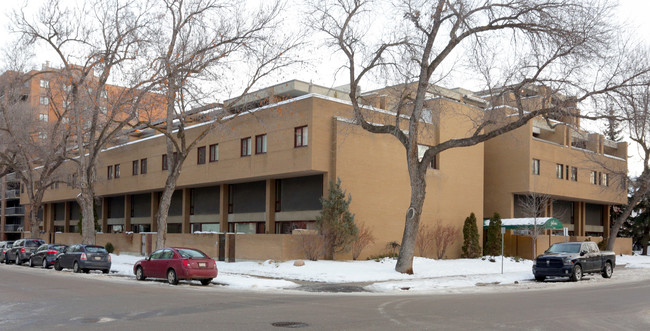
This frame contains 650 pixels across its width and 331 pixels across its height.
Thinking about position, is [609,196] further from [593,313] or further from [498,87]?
[593,313]

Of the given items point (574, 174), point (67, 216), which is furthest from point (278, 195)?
point (67, 216)

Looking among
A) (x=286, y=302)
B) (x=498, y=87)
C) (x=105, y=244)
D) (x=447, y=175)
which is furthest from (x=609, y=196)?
(x=286, y=302)

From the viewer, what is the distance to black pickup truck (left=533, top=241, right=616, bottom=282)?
25422mm

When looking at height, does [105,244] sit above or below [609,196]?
below

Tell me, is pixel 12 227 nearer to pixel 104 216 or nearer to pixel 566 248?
pixel 104 216

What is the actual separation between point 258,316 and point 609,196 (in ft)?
165

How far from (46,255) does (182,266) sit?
559 inches

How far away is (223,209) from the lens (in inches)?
1640

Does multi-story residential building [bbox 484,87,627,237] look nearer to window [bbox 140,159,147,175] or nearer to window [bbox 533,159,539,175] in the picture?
window [bbox 533,159,539,175]

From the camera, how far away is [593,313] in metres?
13.7

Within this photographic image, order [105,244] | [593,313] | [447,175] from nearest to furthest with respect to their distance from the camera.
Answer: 1. [593,313]
2. [447,175]
3. [105,244]

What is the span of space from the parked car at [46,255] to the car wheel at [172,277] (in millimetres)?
11252

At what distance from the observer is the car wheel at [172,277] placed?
22.0 metres

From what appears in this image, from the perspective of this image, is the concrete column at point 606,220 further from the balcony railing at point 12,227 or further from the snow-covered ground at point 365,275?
the balcony railing at point 12,227
